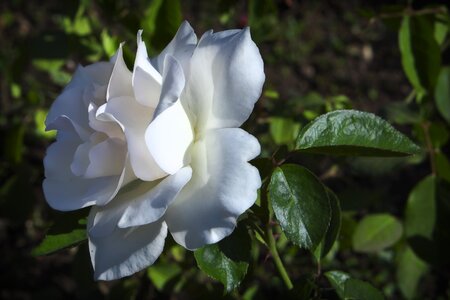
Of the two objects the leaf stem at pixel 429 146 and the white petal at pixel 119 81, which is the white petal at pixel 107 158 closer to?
the white petal at pixel 119 81

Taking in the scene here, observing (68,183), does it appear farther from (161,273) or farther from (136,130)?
(161,273)

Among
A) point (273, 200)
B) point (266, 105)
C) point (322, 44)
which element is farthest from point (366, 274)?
point (273, 200)

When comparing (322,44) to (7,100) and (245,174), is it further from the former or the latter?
(245,174)

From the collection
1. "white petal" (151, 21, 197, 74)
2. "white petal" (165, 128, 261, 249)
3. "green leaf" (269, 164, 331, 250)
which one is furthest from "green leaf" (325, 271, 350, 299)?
"white petal" (151, 21, 197, 74)

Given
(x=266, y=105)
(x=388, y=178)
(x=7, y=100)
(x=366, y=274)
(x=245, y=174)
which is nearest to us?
(x=245, y=174)

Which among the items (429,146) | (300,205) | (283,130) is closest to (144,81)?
(300,205)

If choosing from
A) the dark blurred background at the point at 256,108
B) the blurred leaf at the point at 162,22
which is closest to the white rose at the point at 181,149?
the dark blurred background at the point at 256,108

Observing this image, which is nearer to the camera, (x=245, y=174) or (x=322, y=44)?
(x=245, y=174)
